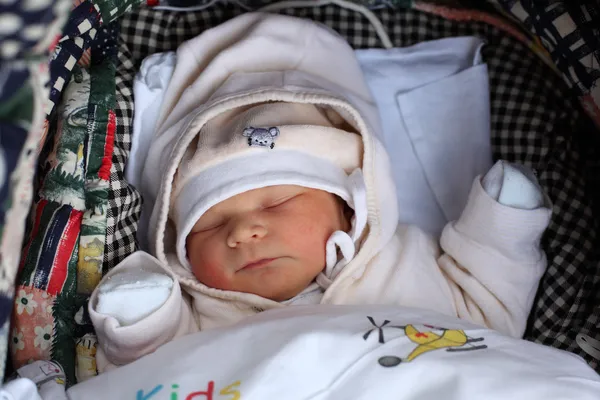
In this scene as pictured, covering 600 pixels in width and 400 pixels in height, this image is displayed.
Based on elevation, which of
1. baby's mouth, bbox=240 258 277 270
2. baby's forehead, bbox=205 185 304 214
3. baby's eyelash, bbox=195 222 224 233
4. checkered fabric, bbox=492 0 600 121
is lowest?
baby's mouth, bbox=240 258 277 270

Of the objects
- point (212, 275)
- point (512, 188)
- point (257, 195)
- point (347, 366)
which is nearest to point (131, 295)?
point (212, 275)

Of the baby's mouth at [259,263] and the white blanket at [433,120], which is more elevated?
the white blanket at [433,120]

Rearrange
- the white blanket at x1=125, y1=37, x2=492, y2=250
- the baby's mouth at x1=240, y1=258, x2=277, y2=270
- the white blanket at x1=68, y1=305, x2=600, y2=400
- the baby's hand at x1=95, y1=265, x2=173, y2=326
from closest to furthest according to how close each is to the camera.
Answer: the white blanket at x1=68, y1=305, x2=600, y2=400 < the baby's hand at x1=95, y1=265, x2=173, y2=326 < the baby's mouth at x1=240, y1=258, x2=277, y2=270 < the white blanket at x1=125, y1=37, x2=492, y2=250

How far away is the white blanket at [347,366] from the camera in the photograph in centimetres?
86

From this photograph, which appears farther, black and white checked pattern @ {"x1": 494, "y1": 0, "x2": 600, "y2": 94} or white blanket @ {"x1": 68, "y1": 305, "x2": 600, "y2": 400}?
black and white checked pattern @ {"x1": 494, "y1": 0, "x2": 600, "y2": 94}

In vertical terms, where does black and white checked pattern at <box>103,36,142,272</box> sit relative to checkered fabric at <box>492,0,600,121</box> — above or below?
below

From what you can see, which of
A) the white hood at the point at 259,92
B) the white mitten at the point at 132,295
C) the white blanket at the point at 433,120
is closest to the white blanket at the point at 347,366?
the white mitten at the point at 132,295

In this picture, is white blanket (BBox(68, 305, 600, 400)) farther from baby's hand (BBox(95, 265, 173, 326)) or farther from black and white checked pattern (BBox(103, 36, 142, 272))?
black and white checked pattern (BBox(103, 36, 142, 272))

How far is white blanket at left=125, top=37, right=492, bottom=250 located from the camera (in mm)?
1515

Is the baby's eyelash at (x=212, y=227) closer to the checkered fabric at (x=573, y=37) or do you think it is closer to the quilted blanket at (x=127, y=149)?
the quilted blanket at (x=127, y=149)

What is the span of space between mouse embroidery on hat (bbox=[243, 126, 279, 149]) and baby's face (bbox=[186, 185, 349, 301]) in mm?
78

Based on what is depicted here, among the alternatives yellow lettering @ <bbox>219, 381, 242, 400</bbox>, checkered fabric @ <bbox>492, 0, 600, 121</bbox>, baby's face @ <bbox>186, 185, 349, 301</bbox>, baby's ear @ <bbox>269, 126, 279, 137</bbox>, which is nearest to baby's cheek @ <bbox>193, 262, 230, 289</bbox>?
baby's face @ <bbox>186, 185, 349, 301</bbox>

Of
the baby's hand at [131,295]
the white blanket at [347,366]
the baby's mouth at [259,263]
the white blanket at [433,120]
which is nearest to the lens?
the white blanket at [347,366]

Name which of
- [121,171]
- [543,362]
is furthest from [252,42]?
[543,362]
